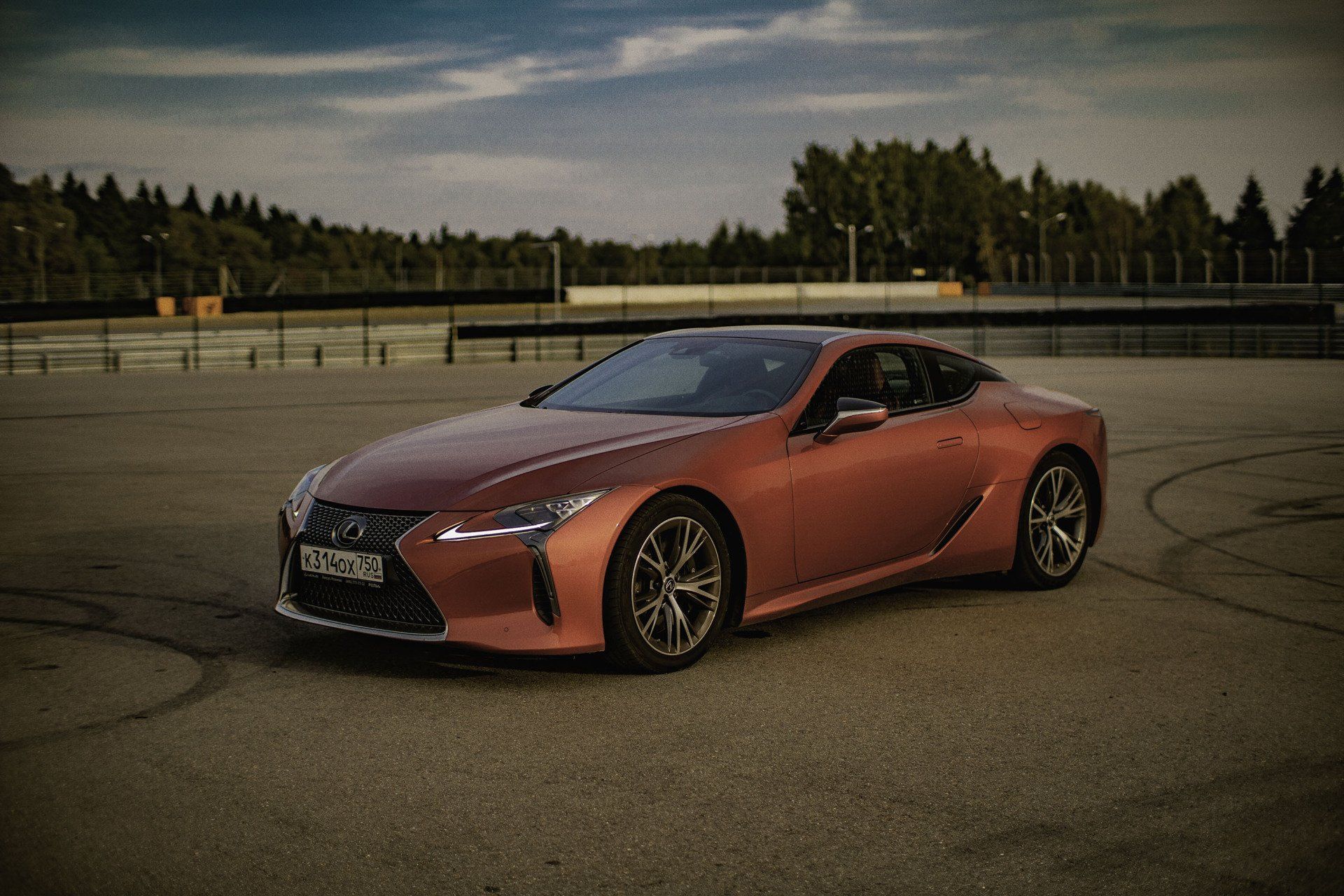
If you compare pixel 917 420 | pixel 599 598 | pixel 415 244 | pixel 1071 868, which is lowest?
pixel 1071 868

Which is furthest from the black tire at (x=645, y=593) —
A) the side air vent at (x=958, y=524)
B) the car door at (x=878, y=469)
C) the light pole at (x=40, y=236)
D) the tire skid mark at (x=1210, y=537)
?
the light pole at (x=40, y=236)

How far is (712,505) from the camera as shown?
5.64 m

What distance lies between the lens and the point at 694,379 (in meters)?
6.51

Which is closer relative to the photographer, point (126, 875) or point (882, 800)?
point (126, 875)

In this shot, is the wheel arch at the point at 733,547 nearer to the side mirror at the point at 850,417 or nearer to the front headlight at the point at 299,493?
the side mirror at the point at 850,417

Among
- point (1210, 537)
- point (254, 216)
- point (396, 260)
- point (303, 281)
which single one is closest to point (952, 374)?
point (1210, 537)

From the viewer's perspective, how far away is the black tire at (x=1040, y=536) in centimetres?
705

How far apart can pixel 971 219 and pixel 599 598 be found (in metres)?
163

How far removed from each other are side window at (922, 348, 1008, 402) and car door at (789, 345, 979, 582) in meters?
0.07

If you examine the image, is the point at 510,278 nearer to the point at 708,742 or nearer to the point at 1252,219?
the point at 708,742

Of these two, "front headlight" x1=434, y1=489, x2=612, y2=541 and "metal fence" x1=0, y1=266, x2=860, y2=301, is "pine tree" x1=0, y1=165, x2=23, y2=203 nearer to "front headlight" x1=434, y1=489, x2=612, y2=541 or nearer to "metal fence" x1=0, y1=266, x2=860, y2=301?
"metal fence" x1=0, y1=266, x2=860, y2=301

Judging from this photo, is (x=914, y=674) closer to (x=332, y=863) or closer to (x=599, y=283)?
(x=332, y=863)

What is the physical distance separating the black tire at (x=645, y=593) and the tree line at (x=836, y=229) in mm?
128263

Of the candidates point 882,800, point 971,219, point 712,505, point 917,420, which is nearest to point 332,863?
point 882,800
